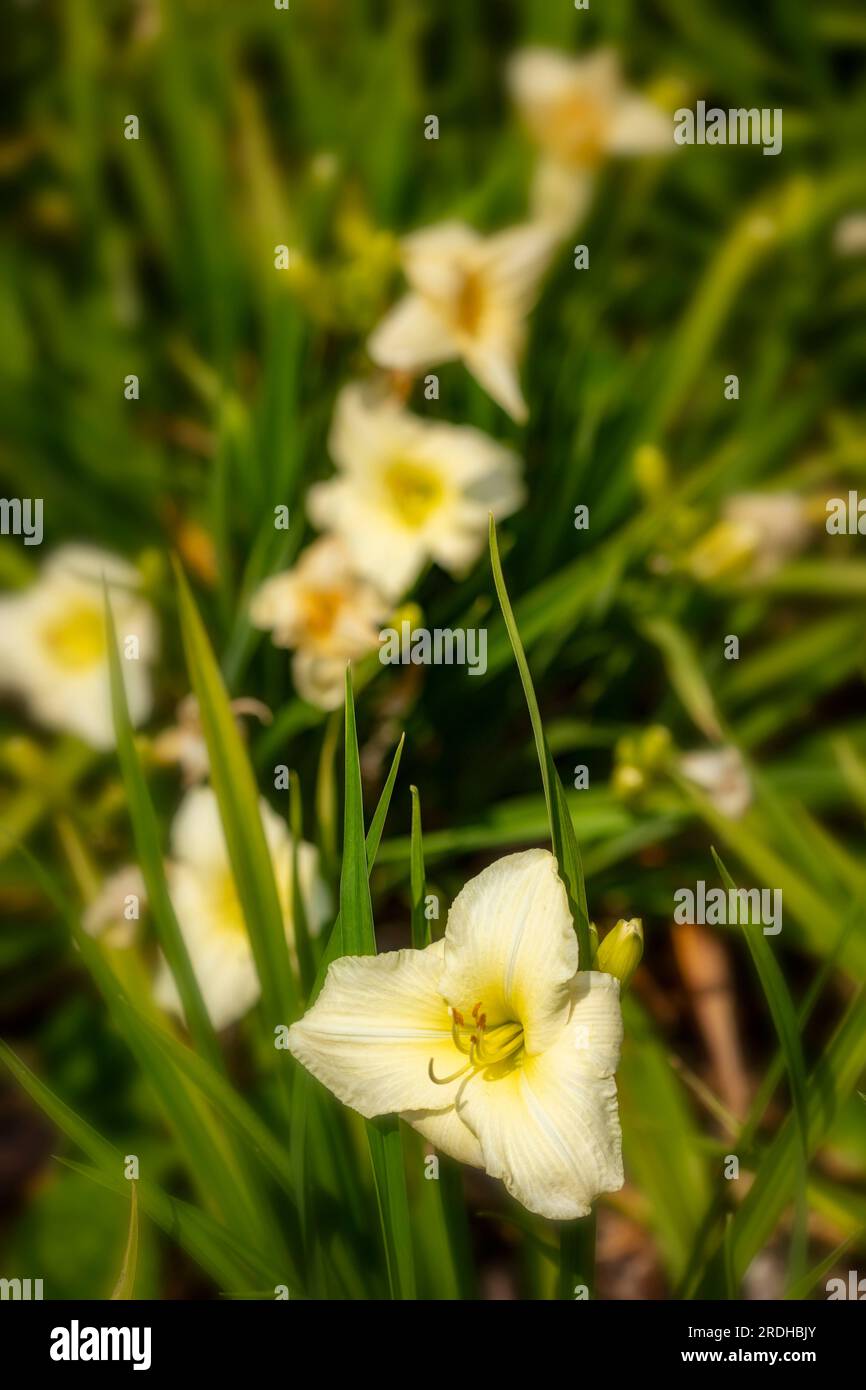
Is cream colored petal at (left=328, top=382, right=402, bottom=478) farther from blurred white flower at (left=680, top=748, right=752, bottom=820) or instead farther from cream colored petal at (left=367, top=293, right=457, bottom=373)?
blurred white flower at (left=680, top=748, right=752, bottom=820)

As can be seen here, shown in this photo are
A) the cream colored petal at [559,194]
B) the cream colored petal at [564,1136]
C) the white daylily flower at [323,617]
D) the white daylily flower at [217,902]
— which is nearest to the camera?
the cream colored petal at [564,1136]

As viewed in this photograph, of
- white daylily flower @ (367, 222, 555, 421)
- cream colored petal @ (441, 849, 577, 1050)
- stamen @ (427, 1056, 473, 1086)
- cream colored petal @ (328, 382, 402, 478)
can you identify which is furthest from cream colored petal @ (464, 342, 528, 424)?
stamen @ (427, 1056, 473, 1086)

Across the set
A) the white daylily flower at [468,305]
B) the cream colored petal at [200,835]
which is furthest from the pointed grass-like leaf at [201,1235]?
the white daylily flower at [468,305]

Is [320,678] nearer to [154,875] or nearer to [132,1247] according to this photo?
[154,875]

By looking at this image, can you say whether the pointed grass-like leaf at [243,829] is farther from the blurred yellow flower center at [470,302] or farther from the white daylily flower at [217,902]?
the blurred yellow flower center at [470,302]

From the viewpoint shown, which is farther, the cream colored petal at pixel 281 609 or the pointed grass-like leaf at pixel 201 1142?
the cream colored petal at pixel 281 609
